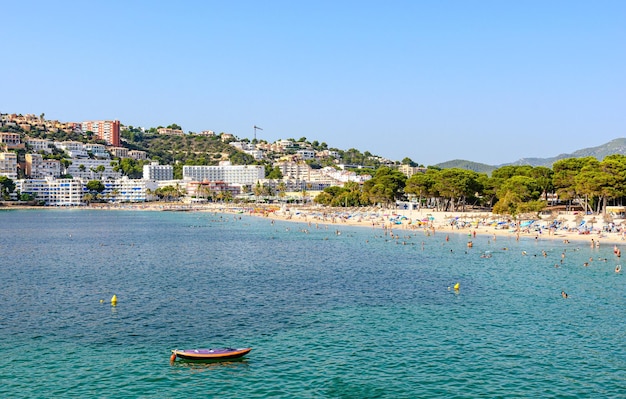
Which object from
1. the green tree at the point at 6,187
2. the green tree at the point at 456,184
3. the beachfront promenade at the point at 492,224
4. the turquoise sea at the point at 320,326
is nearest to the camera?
the turquoise sea at the point at 320,326

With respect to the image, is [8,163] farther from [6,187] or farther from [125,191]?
[125,191]

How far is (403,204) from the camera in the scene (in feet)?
407

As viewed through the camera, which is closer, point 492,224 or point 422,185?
point 492,224

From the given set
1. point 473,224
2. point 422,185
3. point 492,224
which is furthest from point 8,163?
point 492,224

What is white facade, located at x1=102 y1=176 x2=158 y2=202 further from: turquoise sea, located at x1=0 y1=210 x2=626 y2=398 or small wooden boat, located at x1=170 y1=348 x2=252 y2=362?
small wooden boat, located at x1=170 y1=348 x2=252 y2=362

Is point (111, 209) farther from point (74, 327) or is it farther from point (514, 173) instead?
point (74, 327)

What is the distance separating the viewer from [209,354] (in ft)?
72.6

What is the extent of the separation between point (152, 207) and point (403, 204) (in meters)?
82.3

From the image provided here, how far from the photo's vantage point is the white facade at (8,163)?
19400 centimetres

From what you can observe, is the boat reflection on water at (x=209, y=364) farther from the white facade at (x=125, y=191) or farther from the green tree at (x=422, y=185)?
the white facade at (x=125, y=191)

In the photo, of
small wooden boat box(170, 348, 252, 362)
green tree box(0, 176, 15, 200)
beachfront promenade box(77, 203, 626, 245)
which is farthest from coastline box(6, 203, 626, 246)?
green tree box(0, 176, 15, 200)

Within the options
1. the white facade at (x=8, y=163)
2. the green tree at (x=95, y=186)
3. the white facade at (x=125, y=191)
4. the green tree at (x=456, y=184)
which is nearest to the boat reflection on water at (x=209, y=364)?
the green tree at (x=456, y=184)

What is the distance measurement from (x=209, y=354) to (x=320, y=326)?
6634 millimetres

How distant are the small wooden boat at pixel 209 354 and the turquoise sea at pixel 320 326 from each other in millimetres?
359
